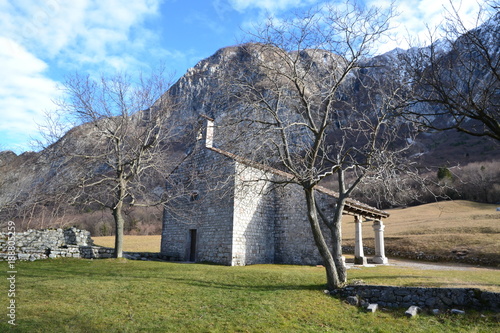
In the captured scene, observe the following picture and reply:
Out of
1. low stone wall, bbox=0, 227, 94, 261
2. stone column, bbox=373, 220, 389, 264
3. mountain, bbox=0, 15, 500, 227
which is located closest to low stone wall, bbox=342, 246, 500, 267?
stone column, bbox=373, 220, 389, 264

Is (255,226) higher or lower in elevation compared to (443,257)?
higher

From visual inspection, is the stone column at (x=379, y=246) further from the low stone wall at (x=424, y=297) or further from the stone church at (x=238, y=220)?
the low stone wall at (x=424, y=297)

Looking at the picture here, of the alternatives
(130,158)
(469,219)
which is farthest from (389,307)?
(469,219)

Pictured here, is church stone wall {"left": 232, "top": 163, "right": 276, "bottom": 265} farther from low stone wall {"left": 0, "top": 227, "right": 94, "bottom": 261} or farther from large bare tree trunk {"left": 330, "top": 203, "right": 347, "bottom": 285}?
low stone wall {"left": 0, "top": 227, "right": 94, "bottom": 261}

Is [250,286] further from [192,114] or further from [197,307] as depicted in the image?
[192,114]

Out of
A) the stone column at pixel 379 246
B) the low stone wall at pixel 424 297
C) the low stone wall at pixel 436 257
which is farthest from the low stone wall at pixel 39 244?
the low stone wall at pixel 436 257

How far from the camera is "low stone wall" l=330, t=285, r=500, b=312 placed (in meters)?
8.48

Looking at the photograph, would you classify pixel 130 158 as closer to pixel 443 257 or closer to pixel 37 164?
pixel 37 164

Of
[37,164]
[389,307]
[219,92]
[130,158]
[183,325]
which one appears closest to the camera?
[183,325]

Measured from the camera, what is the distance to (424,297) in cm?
902

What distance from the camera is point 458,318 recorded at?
8016mm

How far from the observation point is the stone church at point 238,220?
17453 mm

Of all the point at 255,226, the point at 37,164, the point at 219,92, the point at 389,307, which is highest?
the point at 219,92

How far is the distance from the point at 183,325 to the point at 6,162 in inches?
767
